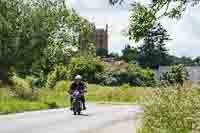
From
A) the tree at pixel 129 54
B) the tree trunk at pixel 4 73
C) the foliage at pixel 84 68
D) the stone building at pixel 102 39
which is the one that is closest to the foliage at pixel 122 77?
the foliage at pixel 84 68

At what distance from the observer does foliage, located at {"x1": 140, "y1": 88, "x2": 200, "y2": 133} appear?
13531 millimetres

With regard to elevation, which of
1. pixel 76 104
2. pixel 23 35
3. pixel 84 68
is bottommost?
pixel 76 104

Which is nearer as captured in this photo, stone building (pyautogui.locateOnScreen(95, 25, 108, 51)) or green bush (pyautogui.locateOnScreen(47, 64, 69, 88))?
green bush (pyautogui.locateOnScreen(47, 64, 69, 88))

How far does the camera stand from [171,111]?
1457cm

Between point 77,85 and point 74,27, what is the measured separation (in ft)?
176

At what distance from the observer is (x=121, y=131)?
75.4 feet

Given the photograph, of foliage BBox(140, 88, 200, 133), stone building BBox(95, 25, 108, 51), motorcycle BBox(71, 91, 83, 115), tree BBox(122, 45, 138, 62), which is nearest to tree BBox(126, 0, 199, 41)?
foliage BBox(140, 88, 200, 133)

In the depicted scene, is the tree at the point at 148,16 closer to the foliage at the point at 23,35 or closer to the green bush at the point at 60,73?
the foliage at the point at 23,35

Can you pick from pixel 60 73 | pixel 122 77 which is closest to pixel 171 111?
pixel 60 73

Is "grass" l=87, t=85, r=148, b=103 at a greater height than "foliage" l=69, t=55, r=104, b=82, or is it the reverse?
"foliage" l=69, t=55, r=104, b=82

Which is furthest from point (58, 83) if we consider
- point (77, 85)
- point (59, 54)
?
point (77, 85)

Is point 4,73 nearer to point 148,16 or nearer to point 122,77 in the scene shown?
point 122,77

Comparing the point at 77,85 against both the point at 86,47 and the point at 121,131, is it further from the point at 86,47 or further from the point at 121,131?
the point at 86,47

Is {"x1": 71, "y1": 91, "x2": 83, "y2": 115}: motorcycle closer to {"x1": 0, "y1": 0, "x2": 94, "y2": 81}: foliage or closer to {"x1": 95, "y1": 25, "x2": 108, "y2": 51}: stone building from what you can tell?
{"x1": 0, "y1": 0, "x2": 94, "y2": 81}: foliage
